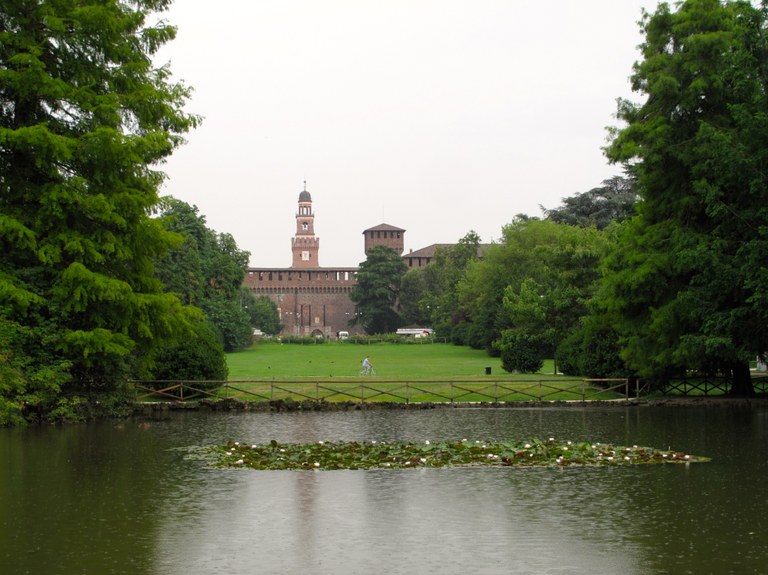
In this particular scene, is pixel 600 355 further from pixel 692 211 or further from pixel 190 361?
pixel 190 361

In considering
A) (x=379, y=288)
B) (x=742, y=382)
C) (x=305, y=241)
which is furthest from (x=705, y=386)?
(x=305, y=241)

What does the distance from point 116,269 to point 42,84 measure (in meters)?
4.59

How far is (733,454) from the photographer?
16.2 meters

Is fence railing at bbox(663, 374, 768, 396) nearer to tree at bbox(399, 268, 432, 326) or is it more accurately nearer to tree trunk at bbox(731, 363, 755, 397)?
tree trunk at bbox(731, 363, 755, 397)

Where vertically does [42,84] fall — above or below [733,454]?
above

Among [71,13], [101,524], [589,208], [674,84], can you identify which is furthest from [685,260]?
[589,208]

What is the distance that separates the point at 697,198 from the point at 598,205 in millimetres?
31480

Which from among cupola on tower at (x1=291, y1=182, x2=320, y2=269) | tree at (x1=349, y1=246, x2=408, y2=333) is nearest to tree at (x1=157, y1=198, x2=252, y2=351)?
tree at (x1=349, y1=246, x2=408, y2=333)

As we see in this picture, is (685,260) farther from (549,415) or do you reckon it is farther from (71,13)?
(71,13)

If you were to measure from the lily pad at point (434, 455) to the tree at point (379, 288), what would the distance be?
7818cm

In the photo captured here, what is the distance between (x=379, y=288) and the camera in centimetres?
9500

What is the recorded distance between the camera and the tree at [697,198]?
23.9 meters

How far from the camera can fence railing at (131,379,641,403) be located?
26.9 meters

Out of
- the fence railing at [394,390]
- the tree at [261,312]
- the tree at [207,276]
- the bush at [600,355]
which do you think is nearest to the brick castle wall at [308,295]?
the tree at [261,312]
